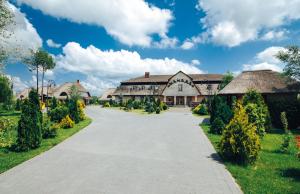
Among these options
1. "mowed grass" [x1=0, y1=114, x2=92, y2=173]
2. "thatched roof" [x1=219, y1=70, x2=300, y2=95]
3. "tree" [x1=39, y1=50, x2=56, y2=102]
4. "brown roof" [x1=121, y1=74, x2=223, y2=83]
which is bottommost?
"mowed grass" [x1=0, y1=114, x2=92, y2=173]

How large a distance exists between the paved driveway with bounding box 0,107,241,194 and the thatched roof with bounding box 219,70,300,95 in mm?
17015

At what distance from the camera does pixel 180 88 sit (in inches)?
2415

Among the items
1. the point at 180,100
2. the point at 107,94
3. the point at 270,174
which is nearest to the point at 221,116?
the point at 270,174

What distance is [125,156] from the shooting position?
491 inches

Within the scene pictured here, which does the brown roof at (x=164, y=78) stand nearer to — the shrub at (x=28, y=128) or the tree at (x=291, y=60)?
the tree at (x=291, y=60)

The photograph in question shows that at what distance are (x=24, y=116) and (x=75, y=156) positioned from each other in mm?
3909

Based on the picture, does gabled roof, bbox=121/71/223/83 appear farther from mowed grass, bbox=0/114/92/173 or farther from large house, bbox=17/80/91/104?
mowed grass, bbox=0/114/92/173

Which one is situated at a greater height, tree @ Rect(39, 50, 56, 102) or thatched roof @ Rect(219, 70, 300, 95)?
tree @ Rect(39, 50, 56, 102)

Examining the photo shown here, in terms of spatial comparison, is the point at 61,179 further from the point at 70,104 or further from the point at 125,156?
the point at 70,104

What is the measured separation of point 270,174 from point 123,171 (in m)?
5.84

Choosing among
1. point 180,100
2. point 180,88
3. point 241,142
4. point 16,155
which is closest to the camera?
point 241,142

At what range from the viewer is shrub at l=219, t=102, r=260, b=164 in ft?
35.3

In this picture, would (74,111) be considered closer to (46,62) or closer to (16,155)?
(16,155)

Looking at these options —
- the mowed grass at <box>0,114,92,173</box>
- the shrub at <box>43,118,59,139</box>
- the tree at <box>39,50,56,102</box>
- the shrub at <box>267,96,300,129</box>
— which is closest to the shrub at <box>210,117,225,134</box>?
the shrub at <box>267,96,300,129</box>
